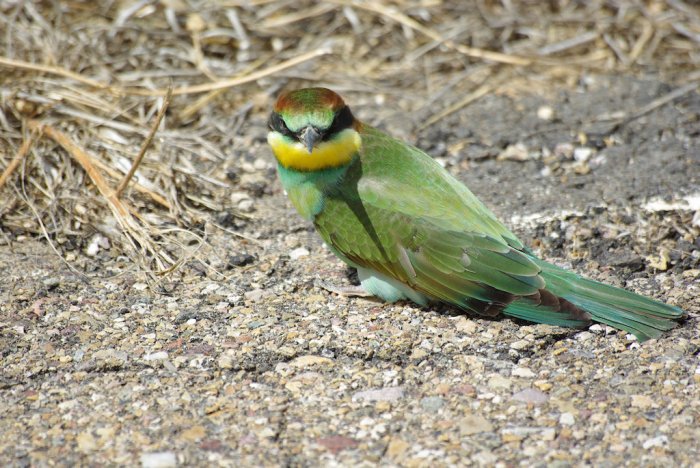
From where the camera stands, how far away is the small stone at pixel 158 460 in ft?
7.48

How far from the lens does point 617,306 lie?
9.63ft

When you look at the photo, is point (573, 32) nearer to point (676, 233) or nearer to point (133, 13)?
point (676, 233)

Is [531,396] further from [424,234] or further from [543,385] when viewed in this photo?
[424,234]

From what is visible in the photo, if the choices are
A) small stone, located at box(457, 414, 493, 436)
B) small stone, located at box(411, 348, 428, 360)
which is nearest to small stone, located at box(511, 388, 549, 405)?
small stone, located at box(457, 414, 493, 436)

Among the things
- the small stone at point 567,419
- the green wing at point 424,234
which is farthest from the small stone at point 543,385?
the green wing at point 424,234

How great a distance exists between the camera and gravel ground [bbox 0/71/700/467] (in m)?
2.38

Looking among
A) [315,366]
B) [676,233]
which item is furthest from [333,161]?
[676,233]

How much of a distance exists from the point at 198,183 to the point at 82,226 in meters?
0.60

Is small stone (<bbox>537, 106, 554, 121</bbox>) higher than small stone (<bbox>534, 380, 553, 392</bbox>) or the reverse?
higher

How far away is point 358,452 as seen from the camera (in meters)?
2.36

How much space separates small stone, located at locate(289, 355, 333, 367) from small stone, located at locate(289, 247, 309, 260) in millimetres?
820

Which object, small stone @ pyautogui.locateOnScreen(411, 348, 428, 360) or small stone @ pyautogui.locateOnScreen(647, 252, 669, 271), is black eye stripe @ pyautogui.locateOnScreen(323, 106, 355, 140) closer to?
small stone @ pyautogui.locateOnScreen(411, 348, 428, 360)

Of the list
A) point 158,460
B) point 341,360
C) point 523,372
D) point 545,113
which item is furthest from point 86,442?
point 545,113

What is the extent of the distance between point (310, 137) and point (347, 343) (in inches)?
29.2
